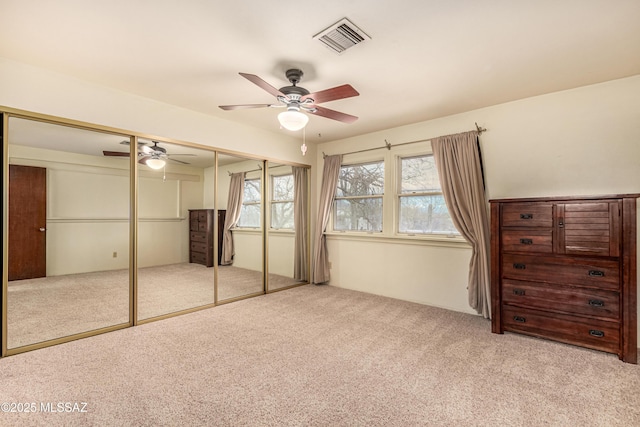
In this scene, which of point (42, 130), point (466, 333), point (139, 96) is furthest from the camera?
point (139, 96)

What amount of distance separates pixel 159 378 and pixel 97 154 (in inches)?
97.0

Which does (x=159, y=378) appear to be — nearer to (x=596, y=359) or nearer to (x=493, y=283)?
(x=493, y=283)

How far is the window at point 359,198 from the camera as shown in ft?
15.4

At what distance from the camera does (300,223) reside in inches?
205

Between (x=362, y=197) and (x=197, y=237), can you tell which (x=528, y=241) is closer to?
(x=362, y=197)

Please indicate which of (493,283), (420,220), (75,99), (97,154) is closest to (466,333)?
(493,283)

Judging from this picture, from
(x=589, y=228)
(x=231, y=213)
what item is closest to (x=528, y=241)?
(x=589, y=228)

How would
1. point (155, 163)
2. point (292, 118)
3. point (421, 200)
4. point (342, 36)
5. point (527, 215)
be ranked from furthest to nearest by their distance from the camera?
point (421, 200) < point (155, 163) < point (527, 215) < point (292, 118) < point (342, 36)

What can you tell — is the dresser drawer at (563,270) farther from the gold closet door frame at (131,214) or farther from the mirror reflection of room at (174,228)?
the mirror reflection of room at (174,228)

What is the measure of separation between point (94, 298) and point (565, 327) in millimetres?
4906

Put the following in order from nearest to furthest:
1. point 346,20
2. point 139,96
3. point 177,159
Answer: point 346,20, point 139,96, point 177,159

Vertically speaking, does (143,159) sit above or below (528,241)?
above

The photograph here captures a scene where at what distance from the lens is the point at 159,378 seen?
2.21 meters

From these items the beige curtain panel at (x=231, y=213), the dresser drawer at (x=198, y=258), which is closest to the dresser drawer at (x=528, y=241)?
the beige curtain panel at (x=231, y=213)
